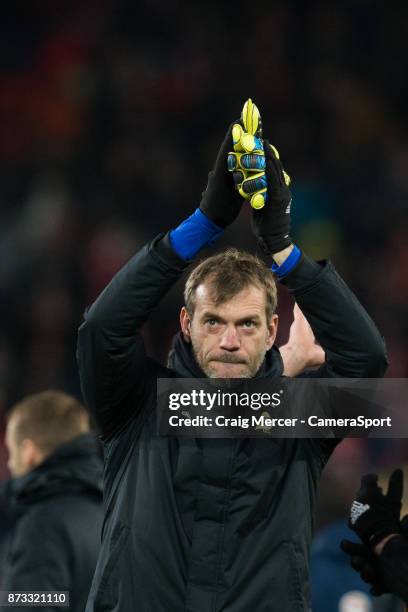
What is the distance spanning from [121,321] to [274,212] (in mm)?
404

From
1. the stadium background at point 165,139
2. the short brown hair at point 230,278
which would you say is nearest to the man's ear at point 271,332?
the short brown hair at point 230,278

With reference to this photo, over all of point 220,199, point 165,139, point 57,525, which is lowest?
point 57,525

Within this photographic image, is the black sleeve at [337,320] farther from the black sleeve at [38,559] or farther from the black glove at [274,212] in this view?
the black sleeve at [38,559]

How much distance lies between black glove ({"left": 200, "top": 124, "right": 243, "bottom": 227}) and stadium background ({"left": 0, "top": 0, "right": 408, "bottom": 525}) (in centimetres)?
398

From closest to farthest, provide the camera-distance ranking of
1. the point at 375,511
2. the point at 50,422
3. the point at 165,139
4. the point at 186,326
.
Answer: the point at 375,511, the point at 186,326, the point at 50,422, the point at 165,139

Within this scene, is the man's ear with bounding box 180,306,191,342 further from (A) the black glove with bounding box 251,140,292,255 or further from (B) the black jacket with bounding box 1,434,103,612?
(B) the black jacket with bounding box 1,434,103,612

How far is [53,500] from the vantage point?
3375mm

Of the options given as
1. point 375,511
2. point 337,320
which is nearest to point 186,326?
point 337,320

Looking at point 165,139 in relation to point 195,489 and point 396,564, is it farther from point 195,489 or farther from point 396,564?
point 396,564

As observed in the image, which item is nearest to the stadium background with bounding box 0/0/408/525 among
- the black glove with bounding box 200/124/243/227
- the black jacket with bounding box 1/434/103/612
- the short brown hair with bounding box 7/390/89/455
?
the short brown hair with bounding box 7/390/89/455

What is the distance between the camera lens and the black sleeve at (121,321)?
7.82 ft

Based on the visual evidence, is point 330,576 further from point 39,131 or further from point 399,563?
point 39,131

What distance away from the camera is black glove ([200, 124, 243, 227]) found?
94.0 inches

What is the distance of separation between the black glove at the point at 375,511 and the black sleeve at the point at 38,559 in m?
1.13
